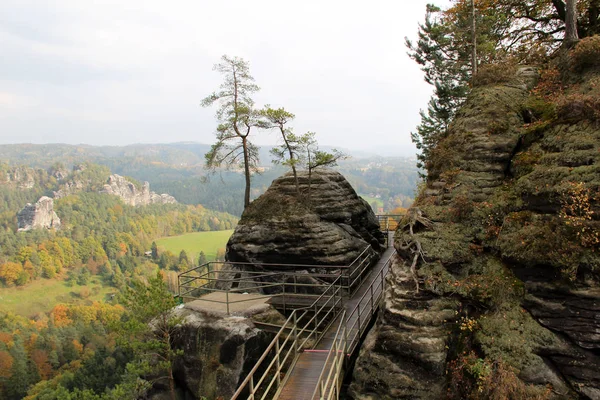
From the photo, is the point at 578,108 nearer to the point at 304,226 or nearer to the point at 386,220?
the point at 304,226

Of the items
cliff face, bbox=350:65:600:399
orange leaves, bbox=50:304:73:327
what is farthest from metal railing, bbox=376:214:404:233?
orange leaves, bbox=50:304:73:327

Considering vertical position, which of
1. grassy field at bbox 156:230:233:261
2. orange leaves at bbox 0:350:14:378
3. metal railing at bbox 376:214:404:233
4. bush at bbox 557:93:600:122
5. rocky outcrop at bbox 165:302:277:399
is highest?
bush at bbox 557:93:600:122

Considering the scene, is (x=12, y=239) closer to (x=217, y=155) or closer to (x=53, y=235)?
Answer: (x=53, y=235)

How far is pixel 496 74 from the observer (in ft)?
44.9

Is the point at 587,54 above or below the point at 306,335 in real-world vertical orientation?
above

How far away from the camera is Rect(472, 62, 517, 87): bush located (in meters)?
13.6

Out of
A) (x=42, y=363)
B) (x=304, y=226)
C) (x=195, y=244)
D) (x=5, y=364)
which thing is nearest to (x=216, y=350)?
(x=304, y=226)

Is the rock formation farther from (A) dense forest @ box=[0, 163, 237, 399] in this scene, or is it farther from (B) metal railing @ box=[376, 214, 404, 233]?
(B) metal railing @ box=[376, 214, 404, 233]

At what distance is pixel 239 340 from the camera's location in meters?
10.2

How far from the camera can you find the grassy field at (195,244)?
6585 inches

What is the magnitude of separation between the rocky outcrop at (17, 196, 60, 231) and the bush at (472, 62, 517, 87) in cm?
22244

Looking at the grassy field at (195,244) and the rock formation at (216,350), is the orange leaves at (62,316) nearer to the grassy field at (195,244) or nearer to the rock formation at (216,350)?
the grassy field at (195,244)

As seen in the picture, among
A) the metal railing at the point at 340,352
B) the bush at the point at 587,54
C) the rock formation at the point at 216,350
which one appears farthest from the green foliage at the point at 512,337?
the bush at the point at 587,54

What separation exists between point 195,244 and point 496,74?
587ft
